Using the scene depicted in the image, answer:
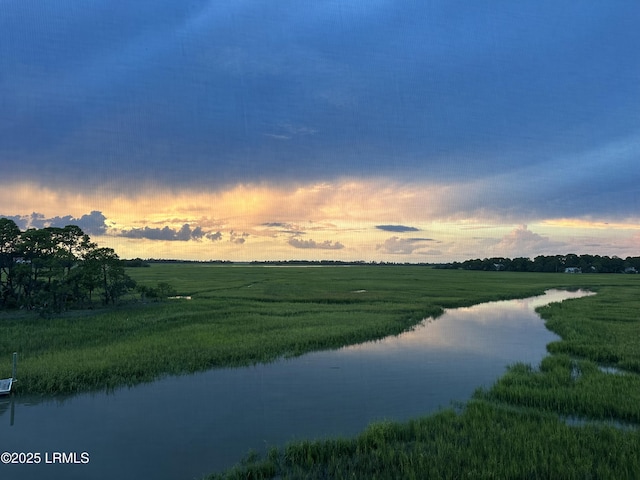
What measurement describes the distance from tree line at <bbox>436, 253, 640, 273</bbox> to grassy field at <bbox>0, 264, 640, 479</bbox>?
363 ft

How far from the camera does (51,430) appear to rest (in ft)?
32.9

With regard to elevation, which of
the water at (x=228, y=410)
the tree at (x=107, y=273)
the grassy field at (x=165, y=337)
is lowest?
the water at (x=228, y=410)

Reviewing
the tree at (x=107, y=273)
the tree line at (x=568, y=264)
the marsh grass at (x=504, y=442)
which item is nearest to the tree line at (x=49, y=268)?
the tree at (x=107, y=273)

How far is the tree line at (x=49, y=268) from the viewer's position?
2491cm

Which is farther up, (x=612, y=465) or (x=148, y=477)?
(x=612, y=465)

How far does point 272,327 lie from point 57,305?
14205 mm

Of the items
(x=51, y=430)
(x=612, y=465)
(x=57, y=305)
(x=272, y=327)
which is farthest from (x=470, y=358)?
(x=57, y=305)

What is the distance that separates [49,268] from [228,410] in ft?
73.8

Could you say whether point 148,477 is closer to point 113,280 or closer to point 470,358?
point 470,358

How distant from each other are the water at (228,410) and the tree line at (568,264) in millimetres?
127092

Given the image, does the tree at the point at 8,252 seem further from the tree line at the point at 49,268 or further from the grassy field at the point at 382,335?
the grassy field at the point at 382,335

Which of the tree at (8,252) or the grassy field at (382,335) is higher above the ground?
the tree at (8,252)

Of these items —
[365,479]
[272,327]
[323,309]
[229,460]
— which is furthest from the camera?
[323,309]

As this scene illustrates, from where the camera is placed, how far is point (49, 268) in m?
26.6
